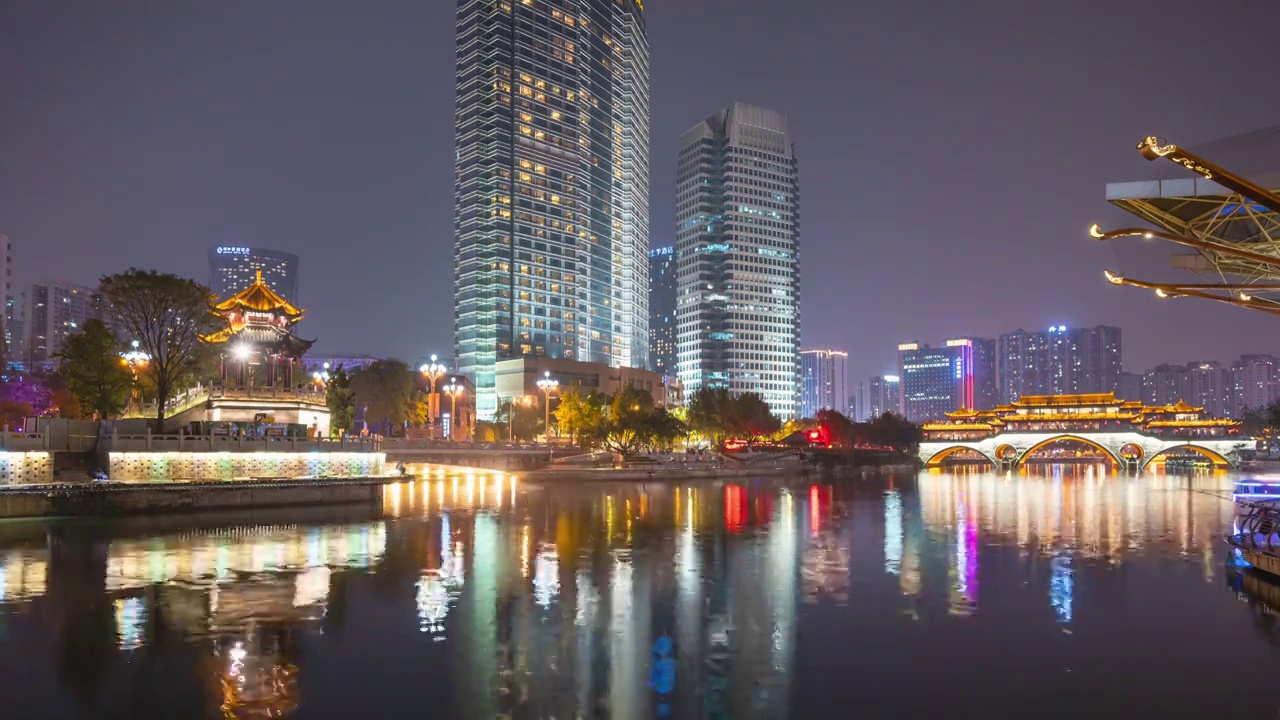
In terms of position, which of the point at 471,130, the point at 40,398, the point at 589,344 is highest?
the point at 471,130

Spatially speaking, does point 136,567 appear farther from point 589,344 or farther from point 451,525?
point 589,344

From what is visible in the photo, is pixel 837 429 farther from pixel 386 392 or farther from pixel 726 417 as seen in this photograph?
pixel 386 392

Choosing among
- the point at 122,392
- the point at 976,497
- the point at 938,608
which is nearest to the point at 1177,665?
the point at 938,608

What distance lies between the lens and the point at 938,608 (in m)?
20.8

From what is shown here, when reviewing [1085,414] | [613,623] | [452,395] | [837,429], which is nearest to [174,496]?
[613,623]

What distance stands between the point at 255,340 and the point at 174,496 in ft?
72.9

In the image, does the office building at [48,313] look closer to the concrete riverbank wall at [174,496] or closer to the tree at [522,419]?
the tree at [522,419]

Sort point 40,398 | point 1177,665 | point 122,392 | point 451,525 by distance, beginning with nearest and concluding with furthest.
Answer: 1. point 1177,665
2. point 451,525
3. point 122,392
4. point 40,398

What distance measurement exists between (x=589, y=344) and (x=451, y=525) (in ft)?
512

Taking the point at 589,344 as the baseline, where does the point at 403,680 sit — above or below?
below

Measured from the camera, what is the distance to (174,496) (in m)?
40.4

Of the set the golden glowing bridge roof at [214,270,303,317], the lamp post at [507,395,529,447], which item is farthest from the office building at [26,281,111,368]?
the golden glowing bridge roof at [214,270,303,317]

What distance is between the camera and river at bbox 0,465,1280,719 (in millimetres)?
13445

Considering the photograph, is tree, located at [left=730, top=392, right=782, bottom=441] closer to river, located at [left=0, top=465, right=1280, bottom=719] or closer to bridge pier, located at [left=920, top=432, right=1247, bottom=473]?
bridge pier, located at [left=920, top=432, right=1247, bottom=473]
